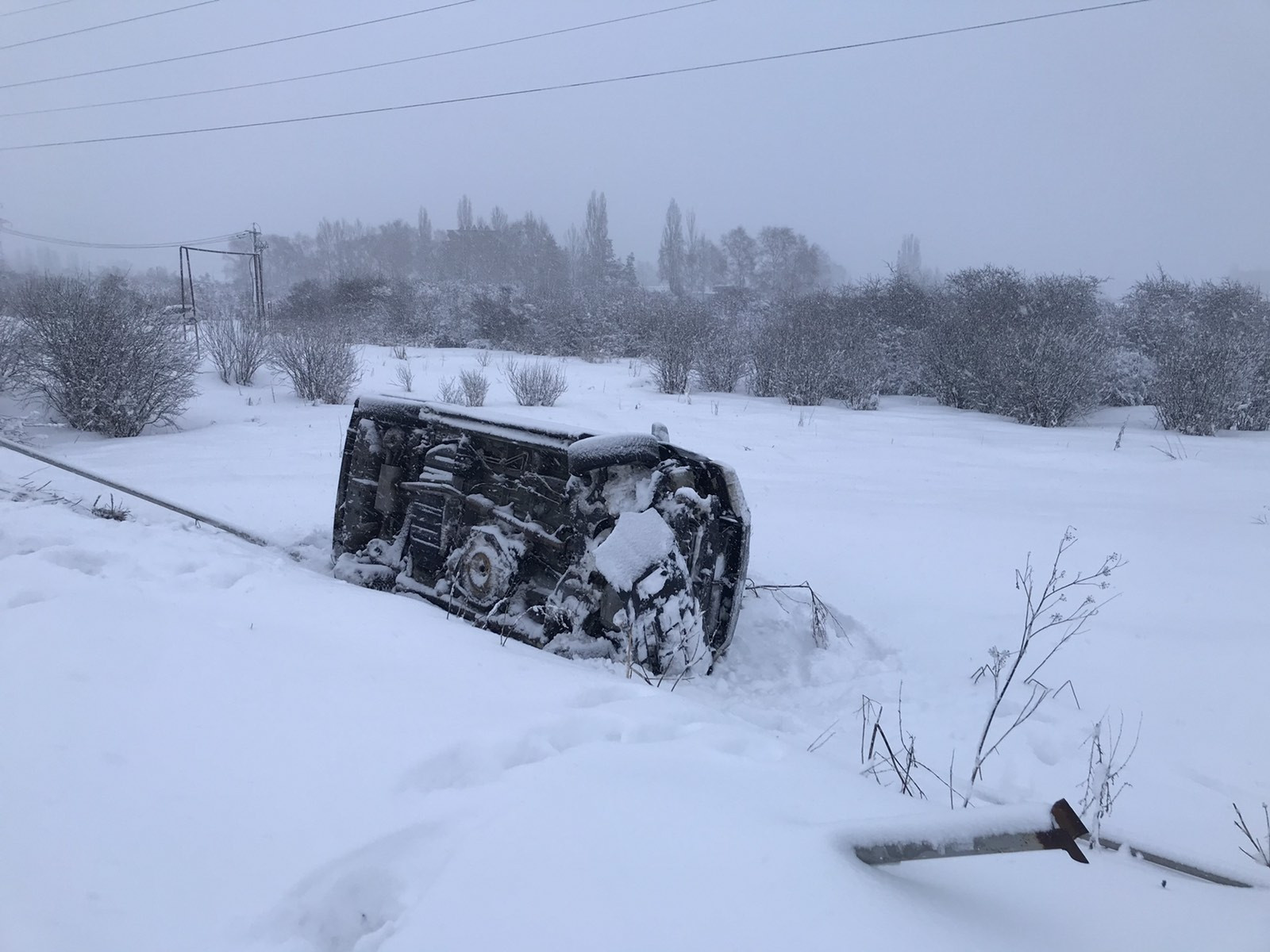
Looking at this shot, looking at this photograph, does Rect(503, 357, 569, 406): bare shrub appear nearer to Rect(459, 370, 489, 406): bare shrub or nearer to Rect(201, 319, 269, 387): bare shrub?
Rect(459, 370, 489, 406): bare shrub

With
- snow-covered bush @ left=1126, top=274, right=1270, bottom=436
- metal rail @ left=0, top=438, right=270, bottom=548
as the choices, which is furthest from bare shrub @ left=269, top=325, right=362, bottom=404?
snow-covered bush @ left=1126, top=274, right=1270, bottom=436

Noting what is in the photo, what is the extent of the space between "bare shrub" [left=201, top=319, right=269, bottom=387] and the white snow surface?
12.1 meters

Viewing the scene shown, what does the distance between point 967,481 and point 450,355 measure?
16.1m

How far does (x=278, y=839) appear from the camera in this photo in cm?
152

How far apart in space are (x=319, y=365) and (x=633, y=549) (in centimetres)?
1031

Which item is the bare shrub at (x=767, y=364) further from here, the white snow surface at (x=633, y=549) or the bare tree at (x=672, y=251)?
the bare tree at (x=672, y=251)

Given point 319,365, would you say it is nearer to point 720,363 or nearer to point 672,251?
point 720,363

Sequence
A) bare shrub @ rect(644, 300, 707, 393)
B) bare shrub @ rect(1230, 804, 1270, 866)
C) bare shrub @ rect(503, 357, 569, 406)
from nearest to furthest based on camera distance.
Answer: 1. bare shrub @ rect(1230, 804, 1270, 866)
2. bare shrub @ rect(503, 357, 569, 406)
3. bare shrub @ rect(644, 300, 707, 393)

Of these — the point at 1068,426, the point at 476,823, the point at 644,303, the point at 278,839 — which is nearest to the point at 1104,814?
the point at 476,823

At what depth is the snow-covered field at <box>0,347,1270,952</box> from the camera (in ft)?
4.41

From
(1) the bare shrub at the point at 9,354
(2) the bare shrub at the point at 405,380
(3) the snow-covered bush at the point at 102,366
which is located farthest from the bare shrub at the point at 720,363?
(1) the bare shrub at the point at 9,354

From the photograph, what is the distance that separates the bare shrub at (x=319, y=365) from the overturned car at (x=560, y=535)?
8.61 metres

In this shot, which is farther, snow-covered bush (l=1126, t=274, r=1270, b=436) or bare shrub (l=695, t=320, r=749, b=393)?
bare shrub (l=695, t=320, r=749, b=393)

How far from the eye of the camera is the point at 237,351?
12.8m
